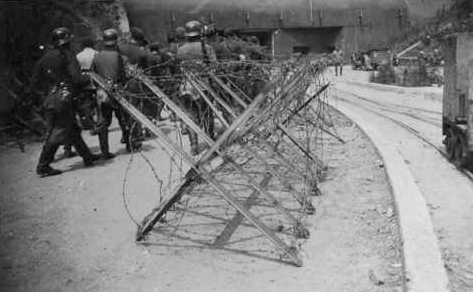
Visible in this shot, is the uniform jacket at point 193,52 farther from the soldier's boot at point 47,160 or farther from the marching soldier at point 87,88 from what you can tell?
the soldier's boot at point 47,160

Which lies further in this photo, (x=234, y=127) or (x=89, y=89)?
(x=89, y=89)

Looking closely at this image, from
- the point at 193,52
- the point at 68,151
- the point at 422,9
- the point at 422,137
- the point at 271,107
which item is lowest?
the point at 422,137

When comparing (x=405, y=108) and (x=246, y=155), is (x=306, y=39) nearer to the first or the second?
(x=405, y=108)

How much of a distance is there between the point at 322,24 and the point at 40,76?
2899 cm

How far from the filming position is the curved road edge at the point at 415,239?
3.36 meters

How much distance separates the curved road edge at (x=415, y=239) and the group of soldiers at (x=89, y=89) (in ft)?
7.44

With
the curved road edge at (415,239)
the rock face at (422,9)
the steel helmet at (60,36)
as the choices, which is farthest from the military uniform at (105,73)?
the rock face at (422,9)

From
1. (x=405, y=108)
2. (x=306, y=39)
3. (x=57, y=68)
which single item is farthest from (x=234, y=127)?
(x=306, y=39)

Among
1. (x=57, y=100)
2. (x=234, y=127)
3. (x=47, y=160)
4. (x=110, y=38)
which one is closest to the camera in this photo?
(x=234, y=127)

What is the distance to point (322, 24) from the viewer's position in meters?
33.6

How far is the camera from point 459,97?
6281 millimetres

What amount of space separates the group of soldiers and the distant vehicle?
9.18 feet

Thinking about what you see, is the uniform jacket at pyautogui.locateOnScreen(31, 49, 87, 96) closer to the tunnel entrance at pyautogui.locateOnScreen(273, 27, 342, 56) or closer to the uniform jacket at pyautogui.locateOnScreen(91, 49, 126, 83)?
the uniform jacket at pyautogui.locateOnScreen(91, 49, 126, 83)

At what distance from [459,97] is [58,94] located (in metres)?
4.94
